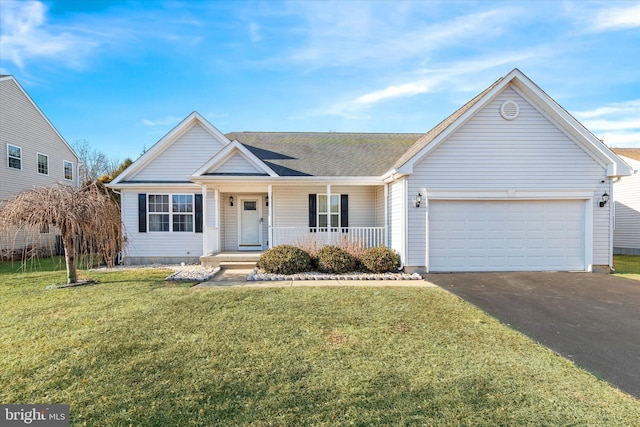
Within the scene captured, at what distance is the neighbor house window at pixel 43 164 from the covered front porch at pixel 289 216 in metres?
12.6

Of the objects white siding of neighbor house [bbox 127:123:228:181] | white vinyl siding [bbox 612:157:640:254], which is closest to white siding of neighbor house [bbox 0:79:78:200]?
white siding of neighbor house [bbox 127:123:228:181]

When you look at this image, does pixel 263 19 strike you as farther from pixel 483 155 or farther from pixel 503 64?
pixel 503 64

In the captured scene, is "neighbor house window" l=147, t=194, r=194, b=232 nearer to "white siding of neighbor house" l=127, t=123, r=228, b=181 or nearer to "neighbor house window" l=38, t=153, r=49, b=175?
"white siding of neighbor house" l=127, t=123, r=228, b=181

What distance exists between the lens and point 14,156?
15492mm

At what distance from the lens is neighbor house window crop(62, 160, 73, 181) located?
19323 millimetres

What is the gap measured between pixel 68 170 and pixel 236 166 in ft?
52.2

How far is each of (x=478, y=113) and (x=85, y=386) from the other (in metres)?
11.1

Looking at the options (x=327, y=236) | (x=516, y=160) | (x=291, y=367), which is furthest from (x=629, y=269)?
(x=291, y=367)

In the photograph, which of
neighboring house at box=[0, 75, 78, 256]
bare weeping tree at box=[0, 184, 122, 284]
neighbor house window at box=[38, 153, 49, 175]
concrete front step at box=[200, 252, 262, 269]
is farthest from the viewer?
neighbor house window at box=[38, 153, 49, 175]

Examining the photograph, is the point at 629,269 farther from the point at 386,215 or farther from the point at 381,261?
the point at 381,261

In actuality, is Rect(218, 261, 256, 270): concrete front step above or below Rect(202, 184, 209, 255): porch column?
below

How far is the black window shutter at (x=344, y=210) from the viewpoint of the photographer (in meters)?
12.4

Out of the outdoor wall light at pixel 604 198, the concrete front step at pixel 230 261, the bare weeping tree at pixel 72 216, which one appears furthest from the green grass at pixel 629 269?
the bare weeping tree at pixel 72 216

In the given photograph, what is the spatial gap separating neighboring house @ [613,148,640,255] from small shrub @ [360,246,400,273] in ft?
44.9
